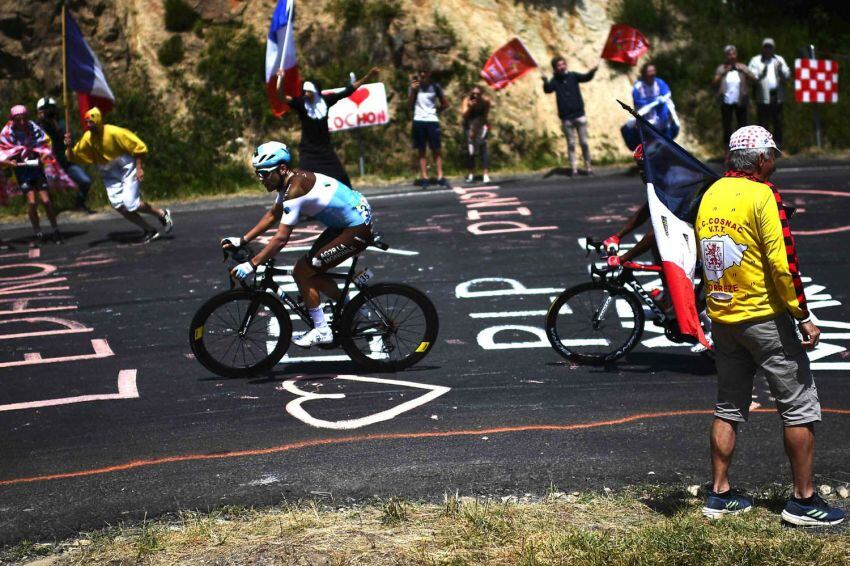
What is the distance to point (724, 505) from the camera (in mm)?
6250

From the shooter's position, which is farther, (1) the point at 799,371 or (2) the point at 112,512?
(2) the point at 112,512

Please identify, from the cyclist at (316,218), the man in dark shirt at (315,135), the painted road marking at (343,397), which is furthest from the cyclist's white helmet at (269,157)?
the man in dark shirt at (315,135)

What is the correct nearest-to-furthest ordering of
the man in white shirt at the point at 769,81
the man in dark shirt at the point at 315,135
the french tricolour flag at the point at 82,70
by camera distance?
the man in dark shirt at the point at 315,135 < the french tricolour flag at the point at 82,70 < the man in white shirt at the point at 769,81

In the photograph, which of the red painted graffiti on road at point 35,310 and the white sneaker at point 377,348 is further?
the red painted graffiti on road at point 35,310

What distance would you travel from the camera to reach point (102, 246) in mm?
16203

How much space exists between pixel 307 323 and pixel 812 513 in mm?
4648

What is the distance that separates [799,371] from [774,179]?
1351 cm

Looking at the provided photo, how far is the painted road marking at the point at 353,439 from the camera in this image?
7590 millimetres

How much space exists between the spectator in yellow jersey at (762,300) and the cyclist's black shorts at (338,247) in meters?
3.73

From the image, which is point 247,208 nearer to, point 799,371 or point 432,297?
point 432,297

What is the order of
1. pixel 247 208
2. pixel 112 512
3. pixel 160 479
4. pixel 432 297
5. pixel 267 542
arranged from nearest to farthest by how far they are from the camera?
pixel 267 542 < pixel 112 512 < pixel 160 479 < pixel 432 297 < pixel 247 208

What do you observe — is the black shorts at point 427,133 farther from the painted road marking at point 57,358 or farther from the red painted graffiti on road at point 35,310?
the painted road marking at point 57,358

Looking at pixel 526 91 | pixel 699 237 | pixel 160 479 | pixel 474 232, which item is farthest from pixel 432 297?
pixel 526 91

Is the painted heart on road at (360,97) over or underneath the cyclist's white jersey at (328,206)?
over
